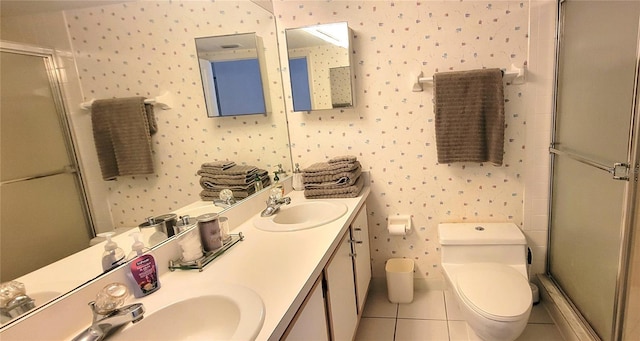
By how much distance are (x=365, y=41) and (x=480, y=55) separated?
2.24ft

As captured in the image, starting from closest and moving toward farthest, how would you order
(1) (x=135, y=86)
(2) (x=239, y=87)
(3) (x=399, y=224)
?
(1) (x=135, y=86), (2) (x=239, y=87), (3) (x=399, y=224)

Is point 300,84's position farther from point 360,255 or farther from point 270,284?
point 270,284

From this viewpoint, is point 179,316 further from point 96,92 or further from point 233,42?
point 233,42

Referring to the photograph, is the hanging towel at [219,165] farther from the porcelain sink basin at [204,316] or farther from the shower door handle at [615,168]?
the shower door handle at [615,168]

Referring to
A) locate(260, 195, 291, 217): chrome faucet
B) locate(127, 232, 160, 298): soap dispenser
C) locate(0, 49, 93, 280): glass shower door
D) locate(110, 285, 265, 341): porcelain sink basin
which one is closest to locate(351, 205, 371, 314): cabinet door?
locate(260, 195, 291, 217): chrome faucet

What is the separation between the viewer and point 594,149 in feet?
4.81

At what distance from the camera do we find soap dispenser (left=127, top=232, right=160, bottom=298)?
952 mm

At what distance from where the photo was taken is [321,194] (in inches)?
77.1

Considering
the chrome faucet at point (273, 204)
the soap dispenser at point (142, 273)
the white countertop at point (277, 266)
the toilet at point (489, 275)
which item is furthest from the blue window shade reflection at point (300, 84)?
the soap dispenser at point (142, 273)

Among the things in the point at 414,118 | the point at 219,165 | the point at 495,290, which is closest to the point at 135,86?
the point at 219,165

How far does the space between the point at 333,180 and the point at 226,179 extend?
66 centimetres

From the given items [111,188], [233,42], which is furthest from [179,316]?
[233,42]

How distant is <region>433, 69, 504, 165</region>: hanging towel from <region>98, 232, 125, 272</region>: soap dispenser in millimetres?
A: 1682

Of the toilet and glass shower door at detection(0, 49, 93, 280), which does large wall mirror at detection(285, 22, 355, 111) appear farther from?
glass shower door at detection(0, 49, 93, 280)
